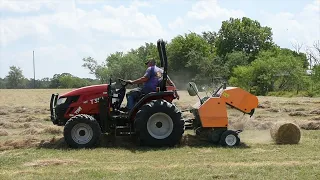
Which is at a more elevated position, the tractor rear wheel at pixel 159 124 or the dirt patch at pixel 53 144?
the tractor rear wheel at pixel 159 124

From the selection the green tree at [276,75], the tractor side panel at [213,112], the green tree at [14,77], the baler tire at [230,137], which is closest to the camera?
the baler tire at [230,137]

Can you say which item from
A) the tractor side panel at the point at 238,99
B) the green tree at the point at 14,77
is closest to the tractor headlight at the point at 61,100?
the tractor side panel at the point at 238,99

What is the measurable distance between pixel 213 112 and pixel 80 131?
122 inches

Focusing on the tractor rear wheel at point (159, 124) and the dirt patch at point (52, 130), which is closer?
the tractor rear wheel at point (159, 124)

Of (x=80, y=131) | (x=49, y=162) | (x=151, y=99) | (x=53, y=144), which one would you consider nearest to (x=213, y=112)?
(x=151, y=99)

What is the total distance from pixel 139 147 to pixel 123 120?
2.65ft

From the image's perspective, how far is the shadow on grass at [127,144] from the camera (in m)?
11.3

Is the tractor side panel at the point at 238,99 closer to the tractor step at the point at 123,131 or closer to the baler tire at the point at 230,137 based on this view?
the baler tire at the point at 230,137

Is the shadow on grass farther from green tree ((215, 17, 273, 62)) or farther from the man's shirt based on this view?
green tree ((215, 17, 273, 62))

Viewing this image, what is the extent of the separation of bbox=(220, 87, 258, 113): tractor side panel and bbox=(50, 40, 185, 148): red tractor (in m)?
1.19

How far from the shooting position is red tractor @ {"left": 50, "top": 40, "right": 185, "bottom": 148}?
11289mm

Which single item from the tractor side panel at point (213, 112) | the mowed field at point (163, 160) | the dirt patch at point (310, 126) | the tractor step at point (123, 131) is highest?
the tractor side panel at point (213, 112)

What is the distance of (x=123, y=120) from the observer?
1180cm

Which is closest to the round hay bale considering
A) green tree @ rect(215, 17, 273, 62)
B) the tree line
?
the tree line
